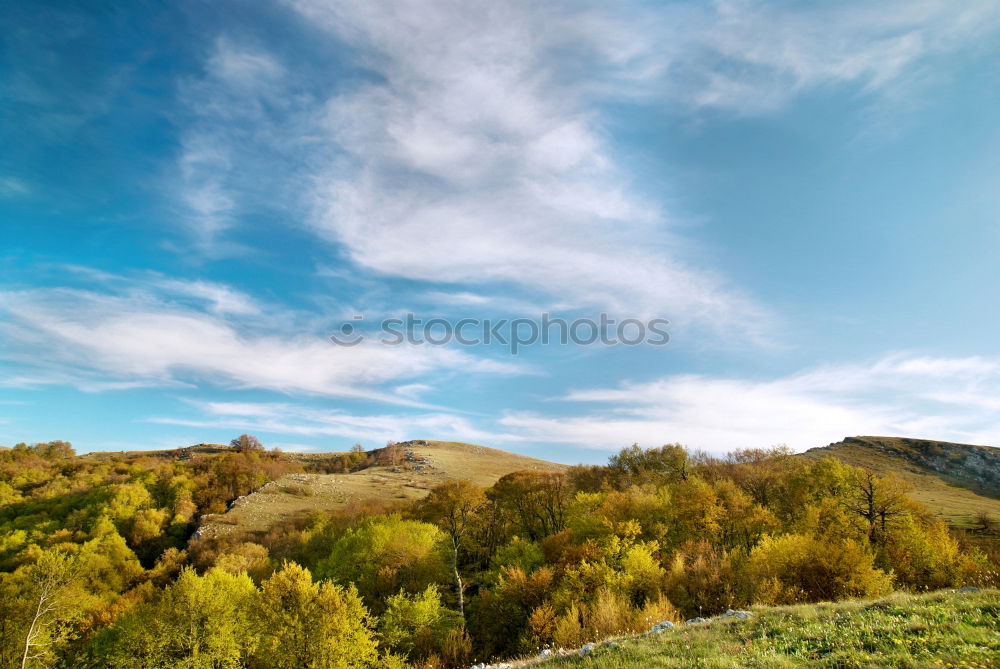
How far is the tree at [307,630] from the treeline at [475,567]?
16cm

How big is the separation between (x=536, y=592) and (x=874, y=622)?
3951 cm

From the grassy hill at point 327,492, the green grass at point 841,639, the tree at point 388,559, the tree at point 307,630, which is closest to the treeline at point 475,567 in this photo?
the tree at point 307,630

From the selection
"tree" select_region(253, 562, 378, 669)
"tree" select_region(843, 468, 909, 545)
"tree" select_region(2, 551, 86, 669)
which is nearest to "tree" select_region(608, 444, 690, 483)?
"tree" select_region(843, 468, 909, 545)

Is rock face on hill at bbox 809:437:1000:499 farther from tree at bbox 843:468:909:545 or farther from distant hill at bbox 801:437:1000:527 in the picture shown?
tree at bbox 843:468:909:545

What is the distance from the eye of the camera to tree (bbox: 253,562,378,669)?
40469 mm

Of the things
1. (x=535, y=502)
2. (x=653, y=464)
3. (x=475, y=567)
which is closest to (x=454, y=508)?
(x=475, y=567)

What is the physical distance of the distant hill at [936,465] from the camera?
138125 mm

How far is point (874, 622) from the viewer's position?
58.6 feet

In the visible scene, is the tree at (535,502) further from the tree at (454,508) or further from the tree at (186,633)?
the tree at (186,633)

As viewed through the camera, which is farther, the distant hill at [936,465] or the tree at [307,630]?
the distant hill at [936,465]

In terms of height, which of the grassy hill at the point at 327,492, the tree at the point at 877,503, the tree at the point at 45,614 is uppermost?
the tree at the point at 877,503

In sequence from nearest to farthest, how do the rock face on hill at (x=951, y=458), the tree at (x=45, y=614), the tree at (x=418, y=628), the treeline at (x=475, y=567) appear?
the treeline at (x=475, y=567)
the tree at (x=418, y=628)
the tree at (x=45, y=614)
the rock face on hill at (x=951, y=458)

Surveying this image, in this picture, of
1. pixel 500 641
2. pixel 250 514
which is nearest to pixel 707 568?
pixel 500 641

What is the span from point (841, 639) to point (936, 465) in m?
218
